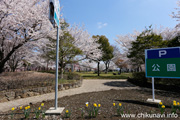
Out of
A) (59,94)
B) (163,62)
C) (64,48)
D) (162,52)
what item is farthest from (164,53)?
(64,48)

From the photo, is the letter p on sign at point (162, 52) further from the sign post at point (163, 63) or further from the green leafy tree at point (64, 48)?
the green leafy tree at point (64, 48)

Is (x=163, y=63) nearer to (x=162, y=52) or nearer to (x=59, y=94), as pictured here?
(x=162, y=52)

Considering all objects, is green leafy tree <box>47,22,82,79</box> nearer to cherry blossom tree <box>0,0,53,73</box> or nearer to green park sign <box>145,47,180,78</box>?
cherry blossom tree <box>0,0,53,73</box>

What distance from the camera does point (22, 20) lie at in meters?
7.00

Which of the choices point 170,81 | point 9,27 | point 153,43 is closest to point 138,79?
point 170,81

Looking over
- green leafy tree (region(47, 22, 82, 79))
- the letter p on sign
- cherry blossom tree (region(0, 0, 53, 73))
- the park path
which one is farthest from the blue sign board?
green leafy tree (region(47, 22, 82, 79))

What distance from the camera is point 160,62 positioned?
15.0 ft

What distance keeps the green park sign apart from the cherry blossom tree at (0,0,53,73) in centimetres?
759

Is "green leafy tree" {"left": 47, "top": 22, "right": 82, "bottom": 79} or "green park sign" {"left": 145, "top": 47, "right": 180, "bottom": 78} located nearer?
"green park sign" {"left": 145, "top": 47, "right": 180, "bottom": 78}

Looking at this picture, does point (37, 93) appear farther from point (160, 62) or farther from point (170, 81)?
point (170, 81)

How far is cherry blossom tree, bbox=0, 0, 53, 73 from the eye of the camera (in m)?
6.38

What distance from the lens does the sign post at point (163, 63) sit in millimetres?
4262

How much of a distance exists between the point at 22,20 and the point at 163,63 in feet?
28.8

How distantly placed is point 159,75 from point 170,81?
4.46m
